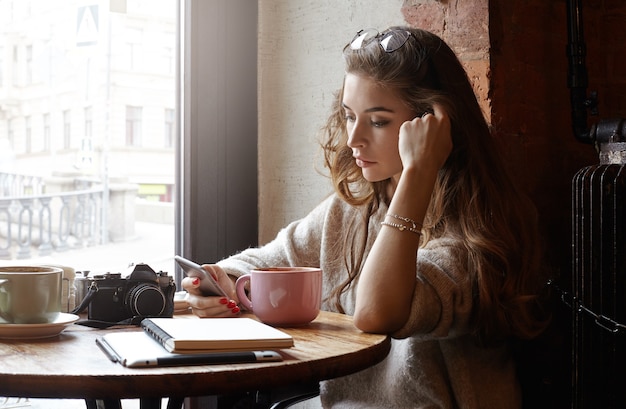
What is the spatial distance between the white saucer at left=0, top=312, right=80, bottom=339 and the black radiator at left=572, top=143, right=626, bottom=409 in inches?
39.5

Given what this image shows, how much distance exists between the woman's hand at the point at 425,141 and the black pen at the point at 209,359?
526 mm

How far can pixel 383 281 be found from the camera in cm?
129

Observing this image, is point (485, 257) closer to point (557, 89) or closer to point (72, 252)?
point (557, 89)

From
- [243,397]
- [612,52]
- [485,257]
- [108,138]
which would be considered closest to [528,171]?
[612,52]

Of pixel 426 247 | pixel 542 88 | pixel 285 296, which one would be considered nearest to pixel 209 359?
pixel 285 296

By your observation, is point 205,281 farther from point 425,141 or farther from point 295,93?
point 295,93

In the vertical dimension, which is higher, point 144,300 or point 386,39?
point 386,39

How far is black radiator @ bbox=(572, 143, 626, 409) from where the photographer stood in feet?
4.88

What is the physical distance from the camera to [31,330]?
1.14 metres

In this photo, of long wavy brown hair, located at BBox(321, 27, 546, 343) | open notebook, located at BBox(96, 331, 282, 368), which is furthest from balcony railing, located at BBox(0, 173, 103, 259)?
open notebook, located at BBox(96, 331, 282, 368)

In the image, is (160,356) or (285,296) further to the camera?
(285,296)

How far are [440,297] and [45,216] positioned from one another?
1273mm

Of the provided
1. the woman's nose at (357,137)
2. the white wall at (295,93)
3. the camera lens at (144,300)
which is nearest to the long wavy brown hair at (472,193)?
the woman's nose at (357,137)

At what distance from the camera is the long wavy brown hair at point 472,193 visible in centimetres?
143
